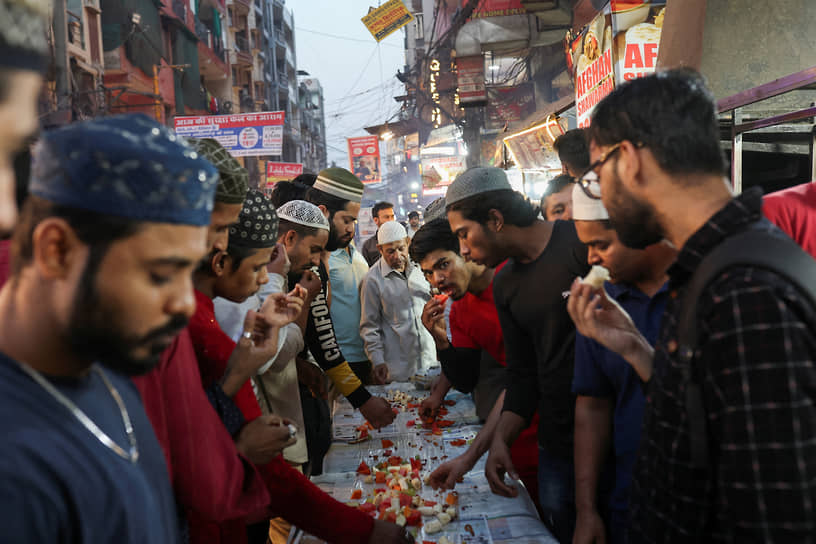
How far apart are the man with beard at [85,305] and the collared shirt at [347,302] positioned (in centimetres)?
458

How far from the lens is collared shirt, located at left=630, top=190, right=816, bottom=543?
1.04 meters

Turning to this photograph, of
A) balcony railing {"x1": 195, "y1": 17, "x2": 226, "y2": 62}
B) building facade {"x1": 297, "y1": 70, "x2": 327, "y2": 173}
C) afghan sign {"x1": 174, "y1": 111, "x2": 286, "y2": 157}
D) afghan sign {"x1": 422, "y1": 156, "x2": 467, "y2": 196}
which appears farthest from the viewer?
building facade {"x1": 297, "y1": 70, "x2": 327, "y2": 173}

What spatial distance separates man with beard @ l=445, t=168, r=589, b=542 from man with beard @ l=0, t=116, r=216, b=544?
1.89m

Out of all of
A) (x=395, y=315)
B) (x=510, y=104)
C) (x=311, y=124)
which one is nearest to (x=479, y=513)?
(x=395, y=315)

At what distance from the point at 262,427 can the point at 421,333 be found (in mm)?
3837

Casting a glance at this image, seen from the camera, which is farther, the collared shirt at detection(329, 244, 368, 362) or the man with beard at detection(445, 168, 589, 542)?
the collared shirt at detection(329, 244, 368, 362)

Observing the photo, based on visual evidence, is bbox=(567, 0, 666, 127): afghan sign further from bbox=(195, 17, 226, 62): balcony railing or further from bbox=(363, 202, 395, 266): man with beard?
bbox=(195, 17, 226, 62): balcony railing

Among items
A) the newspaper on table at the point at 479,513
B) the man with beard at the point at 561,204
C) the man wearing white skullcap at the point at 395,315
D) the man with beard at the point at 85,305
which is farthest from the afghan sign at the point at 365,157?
the man with beard at the point at 85,305

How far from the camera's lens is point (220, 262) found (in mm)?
2281

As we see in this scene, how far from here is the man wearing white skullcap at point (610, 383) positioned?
2.00 m

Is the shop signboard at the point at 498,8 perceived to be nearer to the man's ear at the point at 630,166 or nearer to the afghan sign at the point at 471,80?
the afghan sign at the point at 471,80

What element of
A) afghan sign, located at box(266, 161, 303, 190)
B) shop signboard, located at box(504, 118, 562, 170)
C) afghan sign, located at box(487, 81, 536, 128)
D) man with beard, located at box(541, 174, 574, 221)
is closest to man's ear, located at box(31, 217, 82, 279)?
man with beard, located at box(541, 174, 574, 221)

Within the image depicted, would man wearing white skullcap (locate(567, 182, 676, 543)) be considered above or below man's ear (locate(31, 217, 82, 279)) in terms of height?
below

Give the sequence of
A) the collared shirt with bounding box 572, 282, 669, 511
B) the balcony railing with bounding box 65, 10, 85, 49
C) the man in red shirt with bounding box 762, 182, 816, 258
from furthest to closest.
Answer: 1. the balcony railing with bounding box 65, 10, 85, 49
2. the man in red shirt with bounding box 762, 182, 816, 258
3. the collared shirt with bounding box 572, 282, 669, 511
